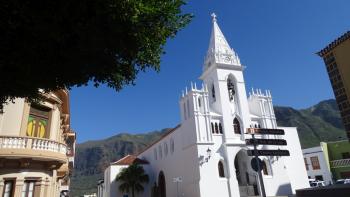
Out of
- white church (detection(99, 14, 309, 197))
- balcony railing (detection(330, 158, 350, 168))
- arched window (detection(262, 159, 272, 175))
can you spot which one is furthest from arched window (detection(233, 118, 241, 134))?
balcony railing (detection(330, 158, 350, 168))

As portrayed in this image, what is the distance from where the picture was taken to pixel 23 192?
1292 centimetres

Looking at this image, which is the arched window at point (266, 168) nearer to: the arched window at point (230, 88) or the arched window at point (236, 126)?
the arched window at point (236, 126)

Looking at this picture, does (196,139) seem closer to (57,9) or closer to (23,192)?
(23,192)

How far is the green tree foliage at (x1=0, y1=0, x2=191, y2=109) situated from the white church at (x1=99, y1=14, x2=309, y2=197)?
75.1 ft

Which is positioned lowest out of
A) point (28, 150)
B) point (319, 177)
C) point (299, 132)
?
point (319, 177)

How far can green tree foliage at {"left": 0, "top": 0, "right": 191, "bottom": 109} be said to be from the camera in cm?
606

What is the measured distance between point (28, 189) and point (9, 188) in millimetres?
876

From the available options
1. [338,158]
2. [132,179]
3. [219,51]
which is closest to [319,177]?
[338,158]

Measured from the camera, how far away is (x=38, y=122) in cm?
1477

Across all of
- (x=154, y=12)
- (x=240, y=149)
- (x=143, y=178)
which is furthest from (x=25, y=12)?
(x=143, y=178)

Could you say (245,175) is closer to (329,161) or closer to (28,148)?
(329,161)

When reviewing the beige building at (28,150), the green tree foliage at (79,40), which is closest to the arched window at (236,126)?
the beige building at (28,150)

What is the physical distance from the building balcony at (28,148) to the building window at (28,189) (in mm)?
1351

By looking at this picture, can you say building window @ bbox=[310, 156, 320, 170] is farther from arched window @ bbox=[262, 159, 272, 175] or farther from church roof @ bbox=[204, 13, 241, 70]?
church roof @ bbox=[204, 13, 241, 70]
